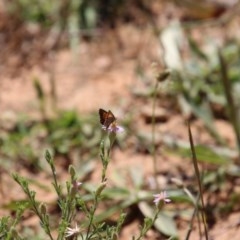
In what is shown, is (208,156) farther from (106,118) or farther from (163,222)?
(106,118)

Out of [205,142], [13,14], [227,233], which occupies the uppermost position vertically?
[13,14]

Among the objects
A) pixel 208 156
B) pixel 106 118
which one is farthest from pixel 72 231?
pixel 208 156

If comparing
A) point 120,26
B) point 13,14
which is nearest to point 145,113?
point 120,26

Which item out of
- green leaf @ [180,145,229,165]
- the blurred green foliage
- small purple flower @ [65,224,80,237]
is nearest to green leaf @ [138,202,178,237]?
green leaf @ [180,145,229,165]

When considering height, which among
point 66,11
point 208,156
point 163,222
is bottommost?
point 163,222

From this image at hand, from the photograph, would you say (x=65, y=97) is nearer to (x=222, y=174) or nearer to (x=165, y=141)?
(x=165, y=141)

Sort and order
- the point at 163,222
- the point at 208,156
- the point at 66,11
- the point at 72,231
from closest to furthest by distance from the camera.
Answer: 1. the point at 72,231
2. the point at 163,222
3. the point at 208,156
4. the point at 66,11

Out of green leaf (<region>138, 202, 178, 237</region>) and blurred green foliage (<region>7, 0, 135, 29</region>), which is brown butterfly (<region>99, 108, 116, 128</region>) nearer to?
green leaf (<region>138, 202, 178, 237</region>)

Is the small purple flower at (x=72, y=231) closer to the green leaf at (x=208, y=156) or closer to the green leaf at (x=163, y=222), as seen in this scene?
the green leaf at (x=163, y=222)

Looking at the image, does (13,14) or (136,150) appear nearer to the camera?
(136,150)

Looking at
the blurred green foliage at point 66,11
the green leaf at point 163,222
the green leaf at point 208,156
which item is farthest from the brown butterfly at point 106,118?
the blurred green foliage at point 66,11

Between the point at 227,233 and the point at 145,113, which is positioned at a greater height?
the point at 145,113
